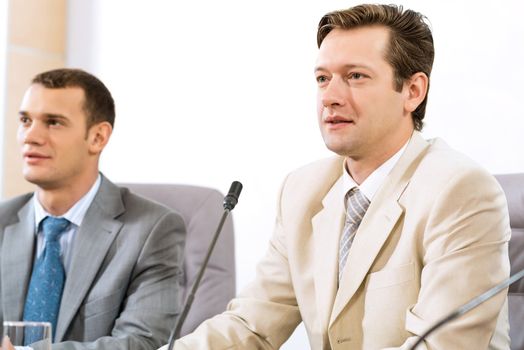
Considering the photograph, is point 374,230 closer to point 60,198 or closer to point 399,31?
point 399,31

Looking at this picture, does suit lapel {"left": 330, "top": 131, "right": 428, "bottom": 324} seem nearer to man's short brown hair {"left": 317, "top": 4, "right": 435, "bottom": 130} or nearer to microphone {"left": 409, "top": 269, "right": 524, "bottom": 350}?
man's short brown hair {"left": 317, "top": 4, "right": 435, "bottom": 130}

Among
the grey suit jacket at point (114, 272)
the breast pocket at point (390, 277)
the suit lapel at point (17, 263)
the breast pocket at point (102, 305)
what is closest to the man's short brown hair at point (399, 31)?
the breast pocket at point (390, 277)

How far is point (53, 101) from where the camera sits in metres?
2.72

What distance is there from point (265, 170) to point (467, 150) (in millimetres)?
856

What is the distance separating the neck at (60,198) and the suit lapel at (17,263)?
0.18 feet

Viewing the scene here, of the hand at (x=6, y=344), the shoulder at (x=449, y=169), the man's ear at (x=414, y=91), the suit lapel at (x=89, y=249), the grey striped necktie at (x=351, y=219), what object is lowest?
the suit lapel at (x=89, y=249)

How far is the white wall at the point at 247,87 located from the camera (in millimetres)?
2818

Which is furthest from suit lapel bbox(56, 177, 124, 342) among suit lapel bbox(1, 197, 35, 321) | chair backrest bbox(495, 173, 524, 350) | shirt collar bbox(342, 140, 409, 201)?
chair backrest bbox(495, 173, 524, 350)

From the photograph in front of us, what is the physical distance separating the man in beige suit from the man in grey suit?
41 cm

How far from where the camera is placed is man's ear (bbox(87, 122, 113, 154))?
2.79m

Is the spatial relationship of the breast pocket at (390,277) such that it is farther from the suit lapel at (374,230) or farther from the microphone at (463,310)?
the microphone at (463,310)

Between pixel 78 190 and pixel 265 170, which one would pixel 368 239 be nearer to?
pixel 78 190

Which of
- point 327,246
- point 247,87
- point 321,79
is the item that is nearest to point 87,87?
point 247,87

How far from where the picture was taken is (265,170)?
3.40 m
